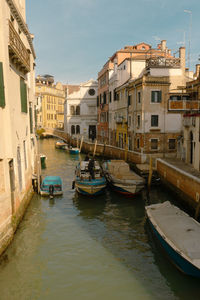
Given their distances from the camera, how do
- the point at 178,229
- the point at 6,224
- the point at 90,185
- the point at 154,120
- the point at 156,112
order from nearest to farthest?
1. the point at 6,224
2. the point at 178,229
3. the point at 90,185
4. the point at 156,112
5. the point at 154,120

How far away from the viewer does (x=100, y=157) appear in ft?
114

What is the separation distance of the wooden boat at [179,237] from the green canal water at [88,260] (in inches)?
21.4

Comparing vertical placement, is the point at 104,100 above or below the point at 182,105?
above

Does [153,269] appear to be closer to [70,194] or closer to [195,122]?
[70,194]

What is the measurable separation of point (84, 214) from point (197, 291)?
755 centimetres

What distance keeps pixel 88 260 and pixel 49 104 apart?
2688 inches

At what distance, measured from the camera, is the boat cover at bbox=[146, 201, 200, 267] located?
851 centimetres

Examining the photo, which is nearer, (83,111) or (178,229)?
(178,229)

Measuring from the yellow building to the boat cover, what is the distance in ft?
204

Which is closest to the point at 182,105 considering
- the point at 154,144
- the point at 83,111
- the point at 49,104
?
the point at 154,144

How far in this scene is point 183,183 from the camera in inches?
620

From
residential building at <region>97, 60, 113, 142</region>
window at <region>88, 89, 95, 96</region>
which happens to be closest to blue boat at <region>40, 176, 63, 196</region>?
residential building at <region>97, 60, 113, 142</region>

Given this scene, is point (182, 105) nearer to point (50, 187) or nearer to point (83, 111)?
point (50, 187)

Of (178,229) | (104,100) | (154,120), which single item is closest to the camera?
(178,229)
